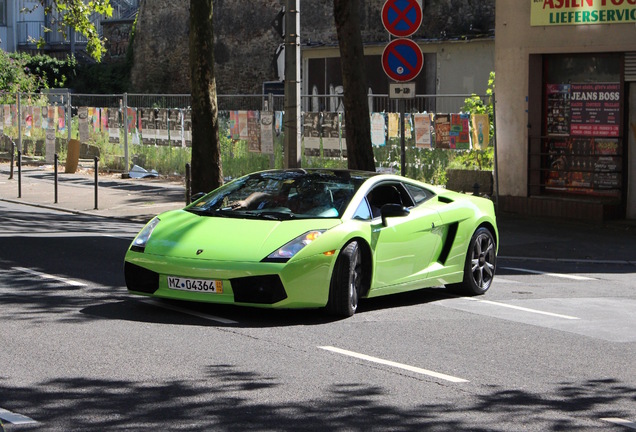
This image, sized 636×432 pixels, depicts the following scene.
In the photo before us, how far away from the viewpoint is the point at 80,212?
21969 millimetres

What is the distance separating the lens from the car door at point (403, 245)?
34.9ft

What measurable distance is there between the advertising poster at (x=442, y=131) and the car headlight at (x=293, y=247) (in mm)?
12766

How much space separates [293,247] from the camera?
978 centimetres

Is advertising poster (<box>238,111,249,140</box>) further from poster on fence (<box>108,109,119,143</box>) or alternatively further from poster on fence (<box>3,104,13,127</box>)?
poster on fence (<box>3,104,13,127</box>)

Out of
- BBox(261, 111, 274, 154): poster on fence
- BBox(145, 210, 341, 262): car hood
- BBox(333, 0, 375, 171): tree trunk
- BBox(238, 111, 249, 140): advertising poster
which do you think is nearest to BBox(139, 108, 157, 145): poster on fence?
BBox(238, 111, 249, 140): advertising poster

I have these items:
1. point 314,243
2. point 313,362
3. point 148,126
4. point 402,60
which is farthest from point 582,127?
point 313,362

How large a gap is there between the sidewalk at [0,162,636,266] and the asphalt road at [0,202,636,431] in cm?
378

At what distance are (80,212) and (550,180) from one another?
28.6 feet

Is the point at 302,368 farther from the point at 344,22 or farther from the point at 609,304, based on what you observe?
the point at 344,22

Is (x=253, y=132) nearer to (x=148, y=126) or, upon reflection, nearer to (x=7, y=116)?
(x=148, y=126)

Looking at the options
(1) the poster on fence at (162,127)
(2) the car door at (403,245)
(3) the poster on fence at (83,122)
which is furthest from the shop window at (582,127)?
(3) the poster on fence at (83,122)

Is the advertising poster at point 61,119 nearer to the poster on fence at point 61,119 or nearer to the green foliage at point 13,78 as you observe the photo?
the poster on fence at point 61,119

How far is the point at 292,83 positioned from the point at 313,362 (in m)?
9.90

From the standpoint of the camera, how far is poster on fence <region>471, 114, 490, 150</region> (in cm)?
2177
